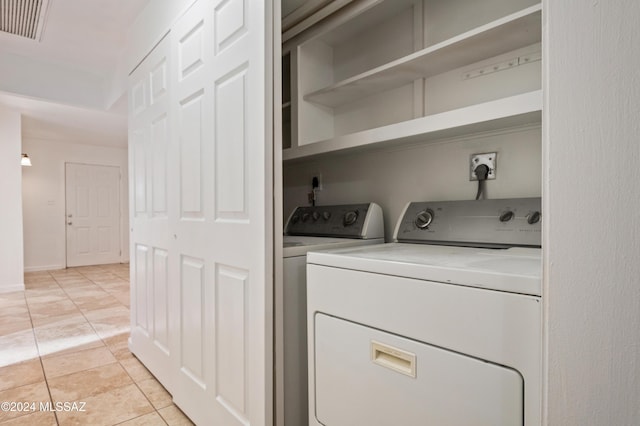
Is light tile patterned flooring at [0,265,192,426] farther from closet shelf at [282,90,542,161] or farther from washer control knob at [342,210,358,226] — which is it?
closet shelf at [282,90,542,161]

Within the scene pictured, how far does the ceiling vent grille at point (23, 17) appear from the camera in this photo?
2.49 metres

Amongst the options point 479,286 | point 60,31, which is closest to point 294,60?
point 479,286

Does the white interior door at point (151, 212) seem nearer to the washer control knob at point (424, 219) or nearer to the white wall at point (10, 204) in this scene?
the washer control knob at point (424, 219)

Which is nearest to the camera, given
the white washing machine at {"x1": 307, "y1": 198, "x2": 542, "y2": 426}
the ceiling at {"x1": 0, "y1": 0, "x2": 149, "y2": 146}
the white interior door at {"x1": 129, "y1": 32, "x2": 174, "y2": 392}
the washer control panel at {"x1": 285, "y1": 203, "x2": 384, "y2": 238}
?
the white washing machine at {"x1": 307, "y1": 198, "x2": 542, "y2": 426}

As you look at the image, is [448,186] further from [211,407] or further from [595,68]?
[211,407]

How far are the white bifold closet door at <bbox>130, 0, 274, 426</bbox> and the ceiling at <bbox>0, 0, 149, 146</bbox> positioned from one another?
3.20 ft

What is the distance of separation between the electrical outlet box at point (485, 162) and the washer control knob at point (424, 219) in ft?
0.79

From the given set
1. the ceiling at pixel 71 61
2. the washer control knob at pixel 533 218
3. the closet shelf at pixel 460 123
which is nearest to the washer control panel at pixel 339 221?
the closet shelf at pixel 460 123

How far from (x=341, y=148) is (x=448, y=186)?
538mm

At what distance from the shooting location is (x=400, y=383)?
96 cm

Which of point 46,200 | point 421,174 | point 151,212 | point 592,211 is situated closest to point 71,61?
point 151,212

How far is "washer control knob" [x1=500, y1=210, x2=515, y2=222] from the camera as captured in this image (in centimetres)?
128

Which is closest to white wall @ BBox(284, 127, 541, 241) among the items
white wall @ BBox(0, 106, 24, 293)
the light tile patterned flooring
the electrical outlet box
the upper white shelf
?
the electrical outlet box

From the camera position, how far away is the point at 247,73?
4.35ft
